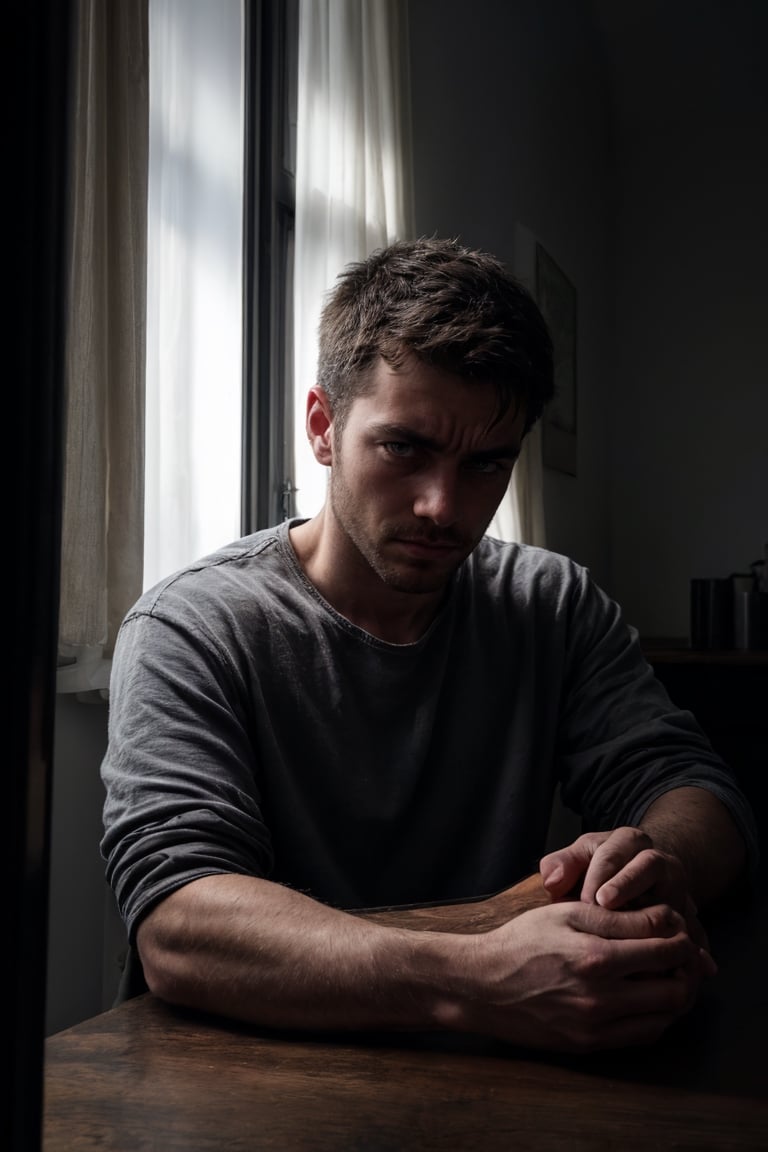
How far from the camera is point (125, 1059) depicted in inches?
24.7

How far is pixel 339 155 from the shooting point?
239cm

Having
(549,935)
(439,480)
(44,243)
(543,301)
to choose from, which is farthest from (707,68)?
(44,243)

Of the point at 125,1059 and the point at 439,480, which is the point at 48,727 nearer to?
the point at 125,1059

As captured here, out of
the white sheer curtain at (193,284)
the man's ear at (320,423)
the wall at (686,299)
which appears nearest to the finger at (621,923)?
the man's ear at (320,423)

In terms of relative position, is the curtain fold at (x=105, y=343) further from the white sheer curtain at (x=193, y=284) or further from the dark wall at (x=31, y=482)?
the dark wall at (x=31, y=482)

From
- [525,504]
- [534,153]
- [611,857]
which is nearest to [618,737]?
[611,857]

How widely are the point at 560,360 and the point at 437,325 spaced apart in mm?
3147

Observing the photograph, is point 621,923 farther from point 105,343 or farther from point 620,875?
point 105,343

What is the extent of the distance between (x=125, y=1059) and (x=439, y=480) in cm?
76

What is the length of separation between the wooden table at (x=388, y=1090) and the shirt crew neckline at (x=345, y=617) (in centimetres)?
59

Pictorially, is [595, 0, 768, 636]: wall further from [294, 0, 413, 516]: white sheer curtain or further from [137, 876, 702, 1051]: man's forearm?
[137, 876, 702, 1051]: man's forearm

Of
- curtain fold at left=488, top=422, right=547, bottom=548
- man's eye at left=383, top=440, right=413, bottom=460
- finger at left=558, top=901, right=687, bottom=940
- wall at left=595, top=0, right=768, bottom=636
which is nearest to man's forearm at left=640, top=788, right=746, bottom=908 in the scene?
finger at left=558, top=901, right=687, bottom=940

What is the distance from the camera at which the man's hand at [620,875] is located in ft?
2.64

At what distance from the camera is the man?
2.88 feet
